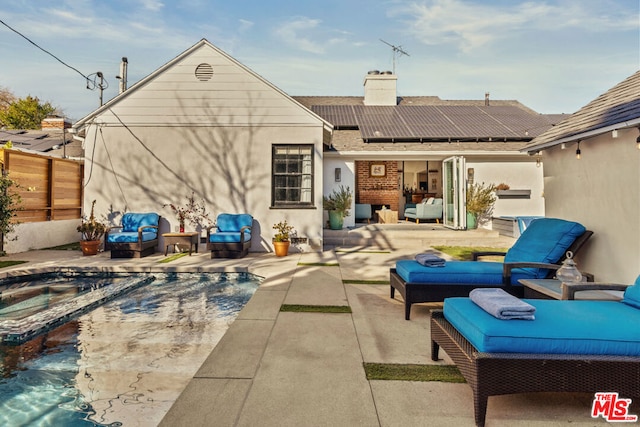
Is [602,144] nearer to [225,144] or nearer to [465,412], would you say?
[465,412]

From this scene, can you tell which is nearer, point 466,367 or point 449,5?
point 466,367

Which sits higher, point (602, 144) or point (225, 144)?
point (225, 144)

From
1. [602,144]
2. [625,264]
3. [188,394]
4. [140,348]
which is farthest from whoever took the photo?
[602,144]

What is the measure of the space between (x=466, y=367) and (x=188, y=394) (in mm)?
1795

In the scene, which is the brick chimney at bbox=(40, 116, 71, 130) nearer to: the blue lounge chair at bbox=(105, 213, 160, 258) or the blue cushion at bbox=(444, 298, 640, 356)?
the blue lounge chair at bbox=(105, 213, 160, 258)

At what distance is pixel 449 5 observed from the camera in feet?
28.5

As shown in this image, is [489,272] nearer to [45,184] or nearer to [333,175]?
[333,175]

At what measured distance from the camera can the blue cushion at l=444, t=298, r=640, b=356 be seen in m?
2.01

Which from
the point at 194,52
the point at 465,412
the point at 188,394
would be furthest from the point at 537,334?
the point at 194,52

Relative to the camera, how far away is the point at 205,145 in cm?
857

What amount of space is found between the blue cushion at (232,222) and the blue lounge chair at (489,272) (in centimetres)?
495

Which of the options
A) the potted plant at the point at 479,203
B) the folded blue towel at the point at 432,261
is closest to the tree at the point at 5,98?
the potted plant at the point at 479,203

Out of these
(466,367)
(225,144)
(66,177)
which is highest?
(225,144)

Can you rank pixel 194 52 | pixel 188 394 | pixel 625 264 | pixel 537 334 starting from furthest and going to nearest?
pixel 194 52
pixel 625 264
pixel 188 394
pixel 537 334
